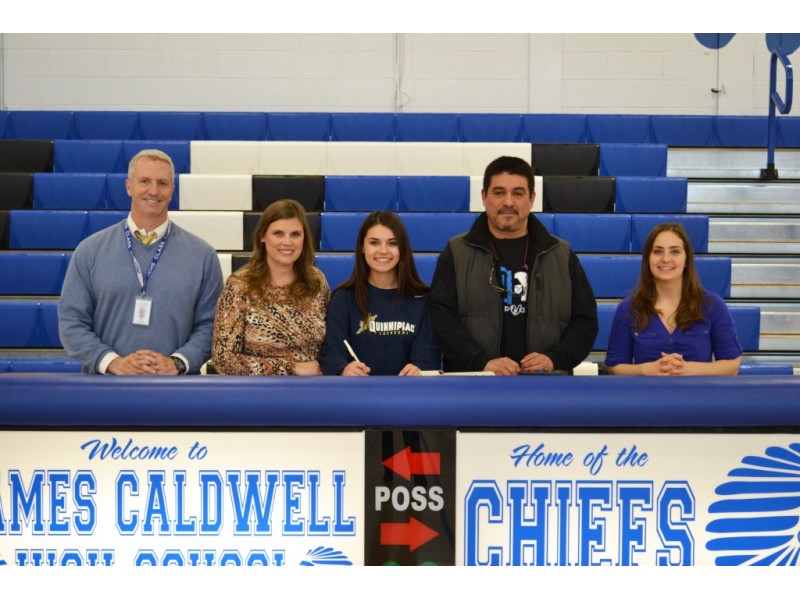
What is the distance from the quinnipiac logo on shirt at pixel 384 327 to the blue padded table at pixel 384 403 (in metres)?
0.54

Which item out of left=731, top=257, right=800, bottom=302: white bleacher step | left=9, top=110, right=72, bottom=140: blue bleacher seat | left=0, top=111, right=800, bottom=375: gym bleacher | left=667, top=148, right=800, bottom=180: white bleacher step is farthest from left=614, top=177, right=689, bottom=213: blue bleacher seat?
left=9, top=110, right=72, bottom=140: blue bleacher seat

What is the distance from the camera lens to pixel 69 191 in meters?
5.20

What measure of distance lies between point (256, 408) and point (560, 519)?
682mm

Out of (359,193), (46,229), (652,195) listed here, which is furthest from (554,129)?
(46,229)

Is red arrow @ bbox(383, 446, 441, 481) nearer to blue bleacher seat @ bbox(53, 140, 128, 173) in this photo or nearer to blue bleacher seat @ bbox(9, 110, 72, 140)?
blue bleacher seat @ bbox(53, 140, 128, 173)

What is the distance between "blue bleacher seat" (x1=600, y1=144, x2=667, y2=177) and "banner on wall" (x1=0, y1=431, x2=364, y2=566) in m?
4.04

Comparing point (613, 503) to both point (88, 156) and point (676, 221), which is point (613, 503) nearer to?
point (676, 221)

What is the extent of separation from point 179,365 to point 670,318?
54.2 inches

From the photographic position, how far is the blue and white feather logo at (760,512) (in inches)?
76.8

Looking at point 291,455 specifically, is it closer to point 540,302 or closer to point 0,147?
point 540,302

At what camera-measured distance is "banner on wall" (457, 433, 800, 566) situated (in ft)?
6.44

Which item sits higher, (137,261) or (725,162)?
(725,162)

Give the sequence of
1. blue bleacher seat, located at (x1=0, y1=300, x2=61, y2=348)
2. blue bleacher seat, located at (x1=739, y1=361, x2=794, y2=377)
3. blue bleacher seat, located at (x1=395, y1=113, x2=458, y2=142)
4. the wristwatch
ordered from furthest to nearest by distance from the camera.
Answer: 1. blue bleacher seat, located at (x1=395, y1=113, x2=458, y2=142)
2. blue bleacher seat, located at (x1=0, y1=300, x2=61, y2=348)
3. blue bleacher seat, located at (x1=739, y1=361, x2=794, y2=377)
4. the wristwatch
